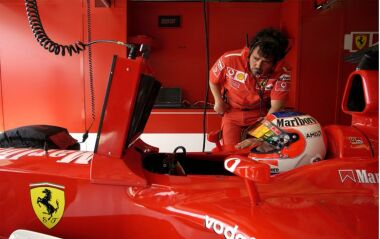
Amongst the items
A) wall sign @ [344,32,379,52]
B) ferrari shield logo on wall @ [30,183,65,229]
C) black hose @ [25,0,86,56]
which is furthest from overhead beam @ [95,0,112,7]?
ferrari shield logo on wall @ [30,183,65,229]

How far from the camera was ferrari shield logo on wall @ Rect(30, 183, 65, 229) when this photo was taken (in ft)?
3.60

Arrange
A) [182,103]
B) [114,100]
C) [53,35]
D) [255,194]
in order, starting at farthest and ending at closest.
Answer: [182,103] → [53,35] → [114,100] → [255,194]

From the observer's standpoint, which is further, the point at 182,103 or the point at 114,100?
the point at 182,103

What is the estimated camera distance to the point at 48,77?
3.82 meters

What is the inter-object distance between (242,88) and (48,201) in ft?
4.37

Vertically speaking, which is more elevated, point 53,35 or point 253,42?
point 53,35

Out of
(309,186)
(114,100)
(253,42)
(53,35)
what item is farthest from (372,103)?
(53,35)

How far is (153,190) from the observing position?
1049 millimetres

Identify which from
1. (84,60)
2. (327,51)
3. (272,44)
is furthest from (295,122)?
(84,60)

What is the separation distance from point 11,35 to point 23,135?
2.43m

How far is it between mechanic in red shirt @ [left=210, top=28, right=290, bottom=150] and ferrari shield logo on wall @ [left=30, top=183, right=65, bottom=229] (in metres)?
0.98

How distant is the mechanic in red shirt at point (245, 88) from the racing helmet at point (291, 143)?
59cm

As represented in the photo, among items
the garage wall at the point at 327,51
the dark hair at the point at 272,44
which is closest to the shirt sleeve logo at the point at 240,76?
the dark hair at the point at 272,44

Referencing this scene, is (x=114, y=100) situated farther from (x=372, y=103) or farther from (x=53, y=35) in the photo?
(x=53, y=35)
